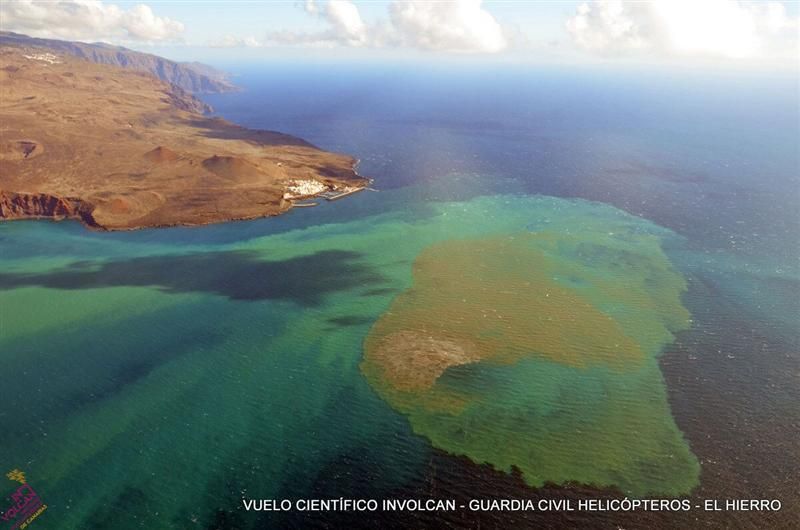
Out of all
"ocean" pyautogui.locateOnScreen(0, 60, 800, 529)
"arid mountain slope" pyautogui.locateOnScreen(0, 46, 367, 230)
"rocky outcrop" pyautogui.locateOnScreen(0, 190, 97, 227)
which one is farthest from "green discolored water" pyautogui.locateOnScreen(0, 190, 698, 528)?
"arid mountain slope" pyautogui.locateOnScreen(0, 46, 367, 230)

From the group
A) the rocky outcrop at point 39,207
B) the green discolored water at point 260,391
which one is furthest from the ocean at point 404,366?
the rocky outcrop at point 39,207

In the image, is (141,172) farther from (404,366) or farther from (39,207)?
(404,366)

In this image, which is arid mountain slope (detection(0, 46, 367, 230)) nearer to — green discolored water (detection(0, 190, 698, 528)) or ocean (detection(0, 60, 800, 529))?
ocean (detection(0, 60, 800, 529))

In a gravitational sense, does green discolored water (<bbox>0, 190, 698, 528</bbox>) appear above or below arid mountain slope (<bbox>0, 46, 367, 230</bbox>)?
below

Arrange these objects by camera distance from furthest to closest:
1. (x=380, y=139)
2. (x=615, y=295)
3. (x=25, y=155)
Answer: (x=380, y=139)
(x=25, y=155)
(x=615, y=295)

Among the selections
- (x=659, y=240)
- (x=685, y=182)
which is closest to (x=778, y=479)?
(x=659, y=240)

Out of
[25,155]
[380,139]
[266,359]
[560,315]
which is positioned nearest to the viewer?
[266,359]

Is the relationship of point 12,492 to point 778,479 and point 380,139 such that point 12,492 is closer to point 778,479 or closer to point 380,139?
point 778,479

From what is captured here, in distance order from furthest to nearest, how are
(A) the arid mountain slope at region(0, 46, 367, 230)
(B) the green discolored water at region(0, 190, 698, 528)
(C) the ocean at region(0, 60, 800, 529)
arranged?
1. (A) the arid mountain slope at region(0, 46, 367, 230)
2. (B) the green discolored water at region(0, 190, 698, 528)
3. (C) the ocean at region(0, 60, 800, 529)
